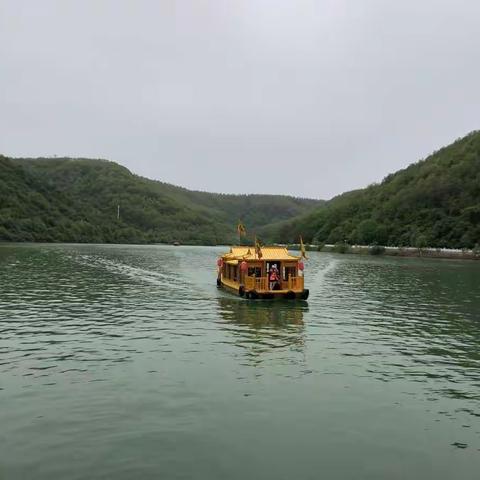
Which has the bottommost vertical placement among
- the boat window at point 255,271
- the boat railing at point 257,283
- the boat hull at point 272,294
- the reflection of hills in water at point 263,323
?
the reflection of hills in water at point 263,323

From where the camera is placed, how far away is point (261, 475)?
12125 mm

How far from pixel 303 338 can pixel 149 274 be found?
150ft

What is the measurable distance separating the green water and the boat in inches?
280

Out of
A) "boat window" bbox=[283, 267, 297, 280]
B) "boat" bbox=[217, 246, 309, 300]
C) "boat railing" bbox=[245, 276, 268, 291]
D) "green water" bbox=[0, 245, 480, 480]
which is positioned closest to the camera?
"green water" bbox=[0, 245, 480, 480]

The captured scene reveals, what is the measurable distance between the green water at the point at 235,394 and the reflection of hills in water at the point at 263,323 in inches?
7.0

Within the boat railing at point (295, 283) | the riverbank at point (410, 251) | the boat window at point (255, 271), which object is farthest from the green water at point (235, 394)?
the riverbank at point (410, 251)

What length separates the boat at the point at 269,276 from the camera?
45.1 meters

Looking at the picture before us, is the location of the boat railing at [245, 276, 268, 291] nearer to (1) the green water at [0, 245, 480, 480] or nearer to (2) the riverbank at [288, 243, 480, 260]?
(1) the green water at [0, 245, 480, 480]

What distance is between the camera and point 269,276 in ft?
151

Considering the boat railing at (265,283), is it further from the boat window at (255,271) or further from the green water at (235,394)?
the green water at (235,394)

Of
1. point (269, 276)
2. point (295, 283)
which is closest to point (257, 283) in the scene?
point (269, 276)

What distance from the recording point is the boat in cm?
4509

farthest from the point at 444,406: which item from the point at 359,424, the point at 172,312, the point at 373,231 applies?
the point at 373,231

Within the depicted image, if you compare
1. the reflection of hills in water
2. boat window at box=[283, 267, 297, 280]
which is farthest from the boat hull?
boat window at box=[283, 267, 297, 280]
